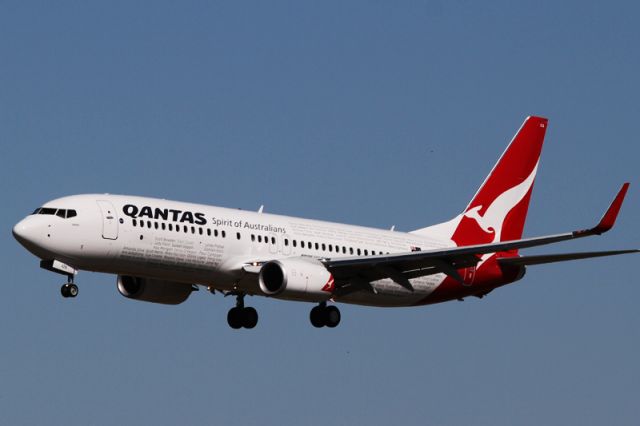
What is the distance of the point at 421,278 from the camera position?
6197cm

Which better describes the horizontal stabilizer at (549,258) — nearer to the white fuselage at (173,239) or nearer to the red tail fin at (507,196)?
the red tail fin at (507,196)

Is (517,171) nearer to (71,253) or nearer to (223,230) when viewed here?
(223,230)

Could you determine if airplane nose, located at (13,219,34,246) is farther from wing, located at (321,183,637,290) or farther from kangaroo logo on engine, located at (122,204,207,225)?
wing, located at (321,183,637,290)

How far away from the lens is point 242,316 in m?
60.1

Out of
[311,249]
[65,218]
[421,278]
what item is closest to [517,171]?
[421,278]

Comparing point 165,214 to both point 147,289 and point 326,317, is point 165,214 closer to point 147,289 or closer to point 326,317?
point 147,289

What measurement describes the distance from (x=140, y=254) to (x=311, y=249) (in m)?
7.80

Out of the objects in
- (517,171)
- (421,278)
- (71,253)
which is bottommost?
(71,253)

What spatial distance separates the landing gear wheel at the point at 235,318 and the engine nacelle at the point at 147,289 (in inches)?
99.9

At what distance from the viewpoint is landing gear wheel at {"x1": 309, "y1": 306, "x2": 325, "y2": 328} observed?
58.5m

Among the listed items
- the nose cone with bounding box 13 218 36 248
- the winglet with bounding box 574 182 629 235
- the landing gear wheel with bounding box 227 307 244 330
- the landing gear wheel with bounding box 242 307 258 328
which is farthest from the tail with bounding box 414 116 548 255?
the nose cone with bounding box 13 218 36 248

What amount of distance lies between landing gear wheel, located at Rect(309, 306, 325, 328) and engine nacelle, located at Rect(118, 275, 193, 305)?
5.60 m

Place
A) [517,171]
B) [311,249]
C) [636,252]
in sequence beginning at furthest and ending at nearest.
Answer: [517,171], [311,249], [636,252]

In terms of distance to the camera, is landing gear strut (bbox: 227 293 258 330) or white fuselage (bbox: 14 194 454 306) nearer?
white fuselage (bbox: 14 194 454 306)
